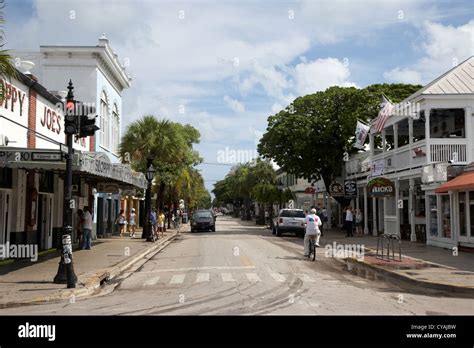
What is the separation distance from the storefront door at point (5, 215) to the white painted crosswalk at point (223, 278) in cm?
588

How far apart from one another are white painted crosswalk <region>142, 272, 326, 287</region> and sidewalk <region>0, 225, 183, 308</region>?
1.58m

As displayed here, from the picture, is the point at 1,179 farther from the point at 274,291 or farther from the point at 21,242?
the point at 274,291

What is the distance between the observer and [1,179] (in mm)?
17094

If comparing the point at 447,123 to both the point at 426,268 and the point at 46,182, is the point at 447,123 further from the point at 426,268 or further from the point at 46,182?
the point at 46,182

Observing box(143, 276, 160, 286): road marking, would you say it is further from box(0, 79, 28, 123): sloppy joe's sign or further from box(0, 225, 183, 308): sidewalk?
box(0, 79, 28, 123): sloppy joe's sign

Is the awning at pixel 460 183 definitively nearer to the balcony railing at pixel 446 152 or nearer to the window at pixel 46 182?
the balcony railing at pixel 446 152

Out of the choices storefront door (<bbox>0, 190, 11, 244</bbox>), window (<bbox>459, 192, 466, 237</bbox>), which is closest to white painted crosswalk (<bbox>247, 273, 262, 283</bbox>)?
storefront door (<bbox>0, 190, 11, 244</bbox>)

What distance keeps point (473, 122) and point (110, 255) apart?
645 inches

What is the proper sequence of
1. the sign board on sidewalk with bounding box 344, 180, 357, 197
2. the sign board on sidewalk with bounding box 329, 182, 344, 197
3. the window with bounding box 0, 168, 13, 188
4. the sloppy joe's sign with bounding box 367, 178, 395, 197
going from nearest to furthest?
the window with bounding box 0, 168, 13, 188
the sloppy joe's sign with bounding box 367, 178, 395, 197
the sign board on sidewalk with bounding box 344, 180, 357, 197
the sign board on sidewalk with bounding box 329, 182, 344, 197

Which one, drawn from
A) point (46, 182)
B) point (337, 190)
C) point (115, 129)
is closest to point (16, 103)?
point (46, 182)

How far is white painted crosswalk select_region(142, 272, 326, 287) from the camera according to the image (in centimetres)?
1359

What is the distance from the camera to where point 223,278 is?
46.0 ft

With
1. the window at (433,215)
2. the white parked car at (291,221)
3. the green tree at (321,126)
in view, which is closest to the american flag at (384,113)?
the window at (433,215)

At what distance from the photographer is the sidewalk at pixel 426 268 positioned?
1309 cm
